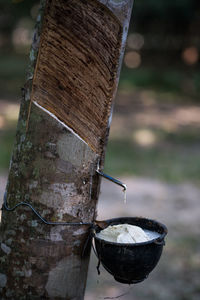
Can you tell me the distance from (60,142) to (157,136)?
7.88 metres

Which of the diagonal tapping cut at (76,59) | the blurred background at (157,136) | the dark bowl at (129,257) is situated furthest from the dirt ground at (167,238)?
the diagonal tapping cut at (76,59)

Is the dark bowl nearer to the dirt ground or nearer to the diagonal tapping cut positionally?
the diagonal tapping cut

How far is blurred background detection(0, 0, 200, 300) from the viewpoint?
4383 millimetres

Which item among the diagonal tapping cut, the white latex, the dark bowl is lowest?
the dark bowl

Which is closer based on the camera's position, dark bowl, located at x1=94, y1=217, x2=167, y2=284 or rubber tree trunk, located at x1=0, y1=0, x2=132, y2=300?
rubber tree trunk, located at x1=0, y1=0, x2=132, y2=300

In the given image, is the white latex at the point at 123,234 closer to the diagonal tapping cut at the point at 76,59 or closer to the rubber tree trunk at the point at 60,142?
the rubber tree trunk at the point at 60,142

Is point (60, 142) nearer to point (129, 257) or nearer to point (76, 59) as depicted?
point (76, 59)

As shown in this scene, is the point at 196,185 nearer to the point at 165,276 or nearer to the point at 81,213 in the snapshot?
the point at 165,276

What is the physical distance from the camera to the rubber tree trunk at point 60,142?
1796 millimetres

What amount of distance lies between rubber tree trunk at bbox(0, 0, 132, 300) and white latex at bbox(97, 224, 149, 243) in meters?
0.11

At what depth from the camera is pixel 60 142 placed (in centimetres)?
184

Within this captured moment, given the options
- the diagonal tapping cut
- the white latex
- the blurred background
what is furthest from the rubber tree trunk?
the blurred background

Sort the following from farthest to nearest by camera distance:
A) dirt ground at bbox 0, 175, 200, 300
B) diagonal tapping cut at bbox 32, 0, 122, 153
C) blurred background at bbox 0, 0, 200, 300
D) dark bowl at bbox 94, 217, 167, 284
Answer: blurred background at bbox 0, 0, 200, 300 < dirt ground at bbox 0, 175, 200, 300 < dark bowl at bbox 94, 217, 167, 284 < diagonal tapping cut at bbox 32, 0, 122, 153

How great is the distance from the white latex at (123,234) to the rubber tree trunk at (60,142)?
11cm
